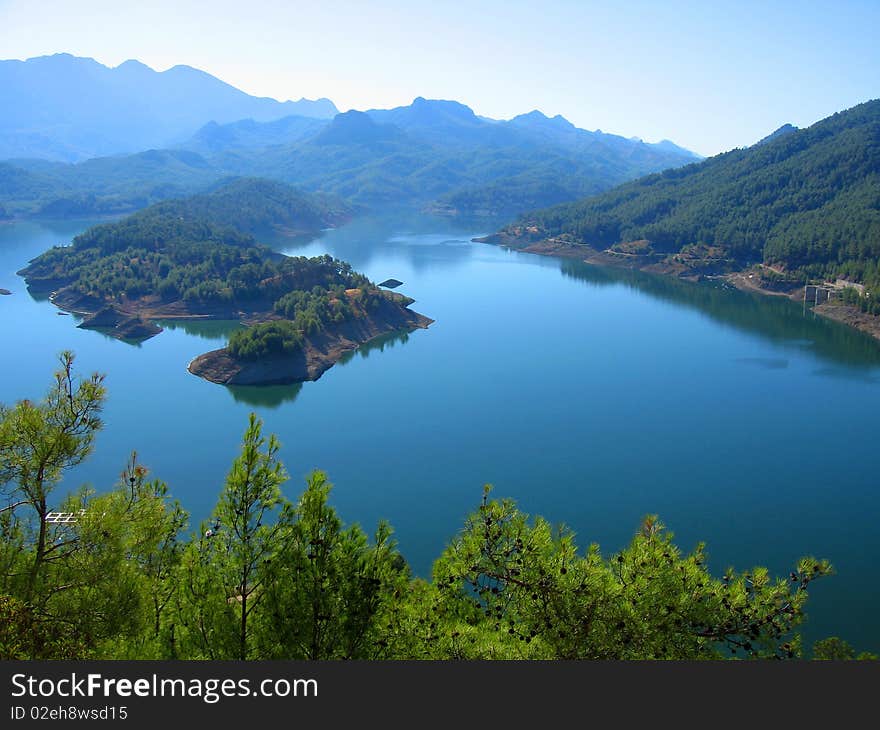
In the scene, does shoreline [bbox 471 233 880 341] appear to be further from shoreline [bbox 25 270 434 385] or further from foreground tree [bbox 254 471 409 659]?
foreground tree [bbox 254 471 409 659]

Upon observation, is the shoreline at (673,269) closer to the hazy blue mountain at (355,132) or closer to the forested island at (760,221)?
the forested island at (760,221)

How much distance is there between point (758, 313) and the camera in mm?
46125

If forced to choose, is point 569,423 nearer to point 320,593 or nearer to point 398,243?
point 320,593

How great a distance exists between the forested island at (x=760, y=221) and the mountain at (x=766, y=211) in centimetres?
11

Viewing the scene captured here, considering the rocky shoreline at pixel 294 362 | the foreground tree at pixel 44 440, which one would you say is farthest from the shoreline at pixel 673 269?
the foreground tree at pixel 44 440

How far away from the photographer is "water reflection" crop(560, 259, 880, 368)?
36.8 meters

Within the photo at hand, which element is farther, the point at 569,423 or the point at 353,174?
the point at 353,174

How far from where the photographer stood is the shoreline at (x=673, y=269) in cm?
4163

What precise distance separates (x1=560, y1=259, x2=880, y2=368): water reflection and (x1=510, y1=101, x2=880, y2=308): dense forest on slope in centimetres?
452

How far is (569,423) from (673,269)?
136 ft

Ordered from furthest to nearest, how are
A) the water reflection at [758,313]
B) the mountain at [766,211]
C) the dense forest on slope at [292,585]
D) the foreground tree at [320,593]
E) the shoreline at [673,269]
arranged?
the mountain at [766,211] → the shoreline at [673,269] → the water reflection at [758,313] → the foreground tree at [320,593] → the dense forest on slope at [292,585]

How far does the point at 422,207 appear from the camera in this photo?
418ft

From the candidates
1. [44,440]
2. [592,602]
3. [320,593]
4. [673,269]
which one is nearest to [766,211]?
[673,269]

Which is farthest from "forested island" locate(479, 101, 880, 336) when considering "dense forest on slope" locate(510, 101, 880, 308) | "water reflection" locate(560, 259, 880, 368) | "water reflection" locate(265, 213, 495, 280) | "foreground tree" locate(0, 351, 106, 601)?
"foreground tree" locate(0, 351, 106, 601)
